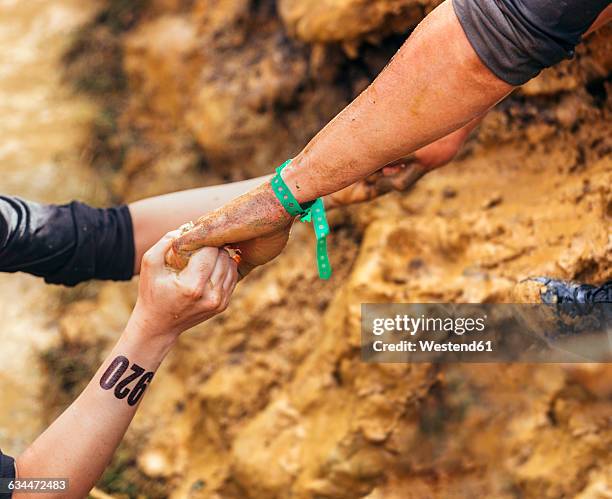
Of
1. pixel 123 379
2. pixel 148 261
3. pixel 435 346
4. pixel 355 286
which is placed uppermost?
pixel 148 261

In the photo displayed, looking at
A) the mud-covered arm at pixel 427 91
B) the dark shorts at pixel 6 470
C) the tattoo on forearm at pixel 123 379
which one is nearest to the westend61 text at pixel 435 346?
the mud-covered arm at pixel 427 91

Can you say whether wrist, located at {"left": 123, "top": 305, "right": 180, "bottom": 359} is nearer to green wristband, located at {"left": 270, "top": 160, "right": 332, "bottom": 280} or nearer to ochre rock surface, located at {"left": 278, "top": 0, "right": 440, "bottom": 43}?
green wristband, located at {"left": 270, "top": 160, "right": 332, "bottom": 280}

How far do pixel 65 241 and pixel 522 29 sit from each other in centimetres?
113

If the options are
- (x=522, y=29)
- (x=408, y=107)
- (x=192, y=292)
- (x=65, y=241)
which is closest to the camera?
(x=522, y=29)

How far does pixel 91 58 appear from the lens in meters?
2.83

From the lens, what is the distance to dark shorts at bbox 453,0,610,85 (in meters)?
1.10

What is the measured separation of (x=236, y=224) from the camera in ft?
4.75

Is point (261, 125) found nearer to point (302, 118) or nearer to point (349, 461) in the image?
point (302, 118)

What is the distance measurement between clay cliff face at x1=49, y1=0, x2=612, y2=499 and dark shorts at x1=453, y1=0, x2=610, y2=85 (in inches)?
24.1

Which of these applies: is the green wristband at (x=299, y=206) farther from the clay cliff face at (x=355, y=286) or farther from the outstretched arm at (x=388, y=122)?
the clay cliff face at (x=355, y=286)

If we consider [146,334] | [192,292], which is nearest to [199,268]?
[192,292]

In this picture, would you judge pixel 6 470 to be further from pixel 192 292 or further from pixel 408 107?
pixel 408 107

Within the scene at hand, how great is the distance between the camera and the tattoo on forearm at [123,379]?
1398 millimetres

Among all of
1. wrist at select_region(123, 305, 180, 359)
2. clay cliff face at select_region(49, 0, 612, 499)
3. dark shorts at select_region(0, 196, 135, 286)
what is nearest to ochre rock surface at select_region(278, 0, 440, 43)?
clay cliff face at select_region(49, 0, 612, 499)
